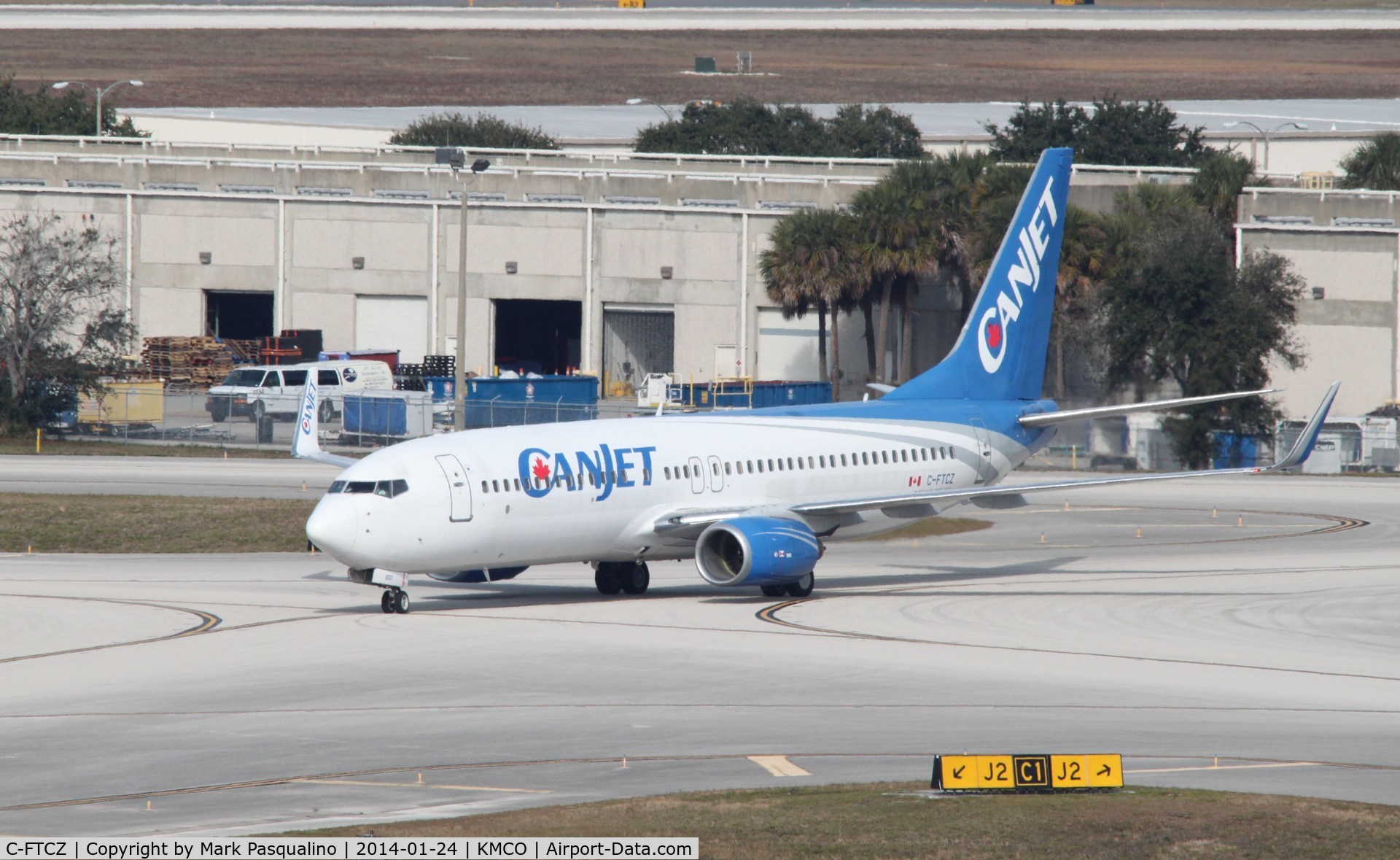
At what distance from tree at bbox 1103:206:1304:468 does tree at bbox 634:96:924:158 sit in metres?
58.5

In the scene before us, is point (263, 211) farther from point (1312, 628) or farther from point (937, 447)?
point (1312, 628)

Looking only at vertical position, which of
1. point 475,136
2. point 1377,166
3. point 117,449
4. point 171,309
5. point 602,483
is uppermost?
point 475,136

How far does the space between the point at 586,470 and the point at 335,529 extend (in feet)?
18.6

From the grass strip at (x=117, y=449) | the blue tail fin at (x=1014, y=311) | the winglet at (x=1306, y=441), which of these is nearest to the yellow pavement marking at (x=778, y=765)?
the winglet at (x=1306, y=441)

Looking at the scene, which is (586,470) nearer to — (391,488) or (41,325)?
(391,488)

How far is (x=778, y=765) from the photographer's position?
72.0 feet

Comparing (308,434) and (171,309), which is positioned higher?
(171,309)

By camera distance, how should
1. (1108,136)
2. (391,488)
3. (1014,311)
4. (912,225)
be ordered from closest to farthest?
1. (391,488)
2. (1014,311)
3. (912,225)
4. (1108,136)

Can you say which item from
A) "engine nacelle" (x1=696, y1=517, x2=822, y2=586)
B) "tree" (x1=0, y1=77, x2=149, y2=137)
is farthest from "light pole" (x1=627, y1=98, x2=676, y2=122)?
"engine nacelle" (x1=696, y1=517, x2=822, y2=586)

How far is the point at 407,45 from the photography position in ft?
609

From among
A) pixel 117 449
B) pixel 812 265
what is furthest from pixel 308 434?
pixel 812 265

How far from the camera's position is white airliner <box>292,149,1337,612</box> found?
3525 centimetres

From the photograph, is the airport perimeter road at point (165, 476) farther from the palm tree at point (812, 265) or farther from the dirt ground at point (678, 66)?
the dirt ground at point (678, 66)

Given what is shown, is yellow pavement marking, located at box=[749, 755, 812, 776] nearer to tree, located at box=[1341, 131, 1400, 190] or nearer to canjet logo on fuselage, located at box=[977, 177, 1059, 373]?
canjet logo on fuselage, located at box=[977, 177, 1059, 373]
